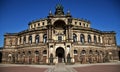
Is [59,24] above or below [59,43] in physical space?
above

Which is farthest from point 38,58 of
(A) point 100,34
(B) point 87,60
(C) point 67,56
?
(A) point 100,34

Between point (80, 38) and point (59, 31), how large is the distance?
9055 millimetres

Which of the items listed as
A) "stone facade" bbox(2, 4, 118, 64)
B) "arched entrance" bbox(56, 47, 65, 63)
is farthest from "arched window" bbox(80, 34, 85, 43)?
"arched entrance" bbox(56, 47, 65, 63)

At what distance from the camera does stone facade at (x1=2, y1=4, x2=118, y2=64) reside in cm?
4913

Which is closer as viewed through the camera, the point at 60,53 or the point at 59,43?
the point at 59,43

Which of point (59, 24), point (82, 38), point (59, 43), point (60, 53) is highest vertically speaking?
point (59, 24)

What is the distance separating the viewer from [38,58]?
5250 cm

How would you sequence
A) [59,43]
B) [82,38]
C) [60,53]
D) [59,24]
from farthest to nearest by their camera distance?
[82,38] → [59,24] → [60,53] → [59,43]

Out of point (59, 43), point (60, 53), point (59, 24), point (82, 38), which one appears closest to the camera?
point (59, 43)

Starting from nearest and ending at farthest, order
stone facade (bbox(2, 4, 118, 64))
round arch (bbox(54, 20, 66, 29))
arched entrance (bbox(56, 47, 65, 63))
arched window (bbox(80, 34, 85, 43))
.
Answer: stone facade (bbox(2, 4, 118, 64)), arched entrance (bbox(56, 47, 65, 63)), round arch (bbox(54, 20, 66, 29)), arched window (bbox(80, 34, 85, 43))

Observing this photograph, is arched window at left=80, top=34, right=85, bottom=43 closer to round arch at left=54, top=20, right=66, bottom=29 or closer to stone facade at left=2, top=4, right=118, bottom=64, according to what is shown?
stone facade at left=2, top=4, right=118, bottom=64

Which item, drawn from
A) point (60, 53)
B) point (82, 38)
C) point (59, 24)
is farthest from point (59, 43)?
point (82, 38)

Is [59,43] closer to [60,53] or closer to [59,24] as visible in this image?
[60,53]

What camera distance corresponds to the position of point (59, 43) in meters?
48.9
